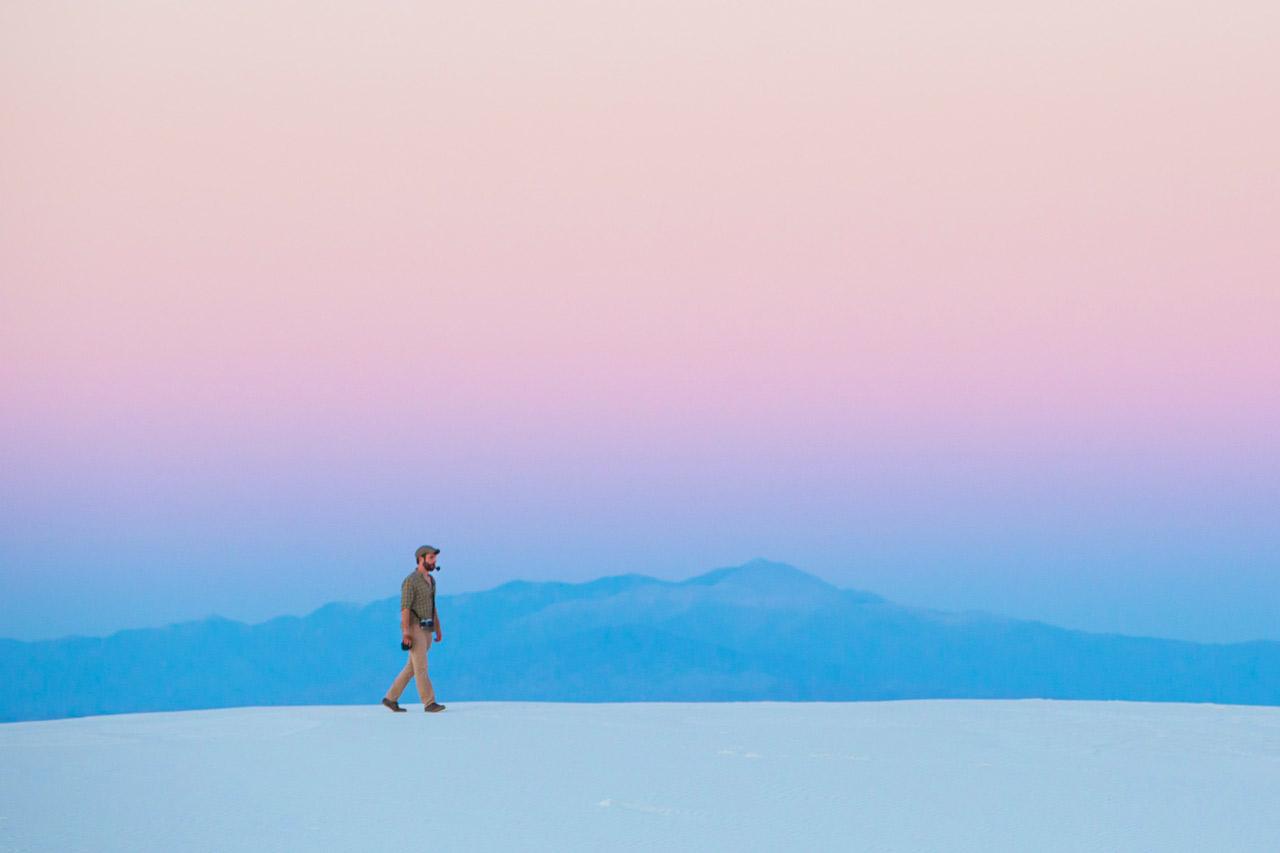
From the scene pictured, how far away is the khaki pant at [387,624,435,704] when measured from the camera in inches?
510

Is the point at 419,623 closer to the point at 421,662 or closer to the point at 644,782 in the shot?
the point at 421,662

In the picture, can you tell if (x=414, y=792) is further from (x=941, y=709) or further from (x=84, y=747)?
(x=941, y=709)

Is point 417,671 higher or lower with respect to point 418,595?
lower

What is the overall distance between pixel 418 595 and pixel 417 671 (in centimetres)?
80

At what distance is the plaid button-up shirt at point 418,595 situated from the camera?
12906mm

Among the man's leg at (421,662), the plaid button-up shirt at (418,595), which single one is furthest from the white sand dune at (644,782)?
the plaid button-up shirt at (418,595)

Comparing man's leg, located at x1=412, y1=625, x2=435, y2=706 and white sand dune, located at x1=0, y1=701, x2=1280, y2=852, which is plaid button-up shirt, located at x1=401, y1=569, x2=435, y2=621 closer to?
man's leg, located at x1=412, y1=625, x2=435, y2=706

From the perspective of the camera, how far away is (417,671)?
42.8ft

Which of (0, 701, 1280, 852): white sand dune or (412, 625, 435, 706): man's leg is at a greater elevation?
(412, 625, 435, 706): man's leg

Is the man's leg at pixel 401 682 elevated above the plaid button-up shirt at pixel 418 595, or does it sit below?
below

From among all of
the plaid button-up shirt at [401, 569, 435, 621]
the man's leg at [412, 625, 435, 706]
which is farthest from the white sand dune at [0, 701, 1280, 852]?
the plaid button-up shirt at [401, 569, 435, 621]

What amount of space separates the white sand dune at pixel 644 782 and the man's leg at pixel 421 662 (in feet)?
0.70

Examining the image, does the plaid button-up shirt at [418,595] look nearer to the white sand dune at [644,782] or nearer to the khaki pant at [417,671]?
the khaki pant at [417,671]

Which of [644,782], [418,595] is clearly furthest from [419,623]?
[644,782]
